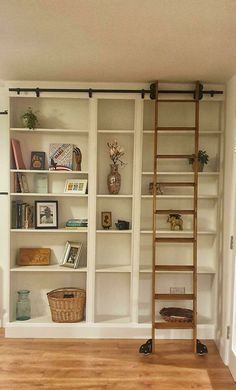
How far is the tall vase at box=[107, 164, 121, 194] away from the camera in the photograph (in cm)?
437

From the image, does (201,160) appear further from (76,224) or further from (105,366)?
(105,366)

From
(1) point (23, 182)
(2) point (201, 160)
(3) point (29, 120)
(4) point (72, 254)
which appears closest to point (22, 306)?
(4) point (72, 254)

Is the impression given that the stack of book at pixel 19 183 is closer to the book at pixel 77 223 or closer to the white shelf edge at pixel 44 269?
the book at pixel 77 223

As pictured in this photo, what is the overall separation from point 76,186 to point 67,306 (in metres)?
1.23

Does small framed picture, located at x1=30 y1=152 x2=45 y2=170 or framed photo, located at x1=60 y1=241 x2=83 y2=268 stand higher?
small framed picture, located at x1=30 y1=152 x2=45 y2=170

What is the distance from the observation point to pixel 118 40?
2.96 m

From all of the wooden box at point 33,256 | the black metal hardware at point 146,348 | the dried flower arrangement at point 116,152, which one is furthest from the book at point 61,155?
the black metal hardware at point 146,348

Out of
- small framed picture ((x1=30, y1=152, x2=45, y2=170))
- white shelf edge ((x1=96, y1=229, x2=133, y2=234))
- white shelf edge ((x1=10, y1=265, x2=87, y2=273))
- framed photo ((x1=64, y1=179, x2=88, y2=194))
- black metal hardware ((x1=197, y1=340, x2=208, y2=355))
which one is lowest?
black metal hardware ((x1=197, y1=340, x2=208, y2=355))

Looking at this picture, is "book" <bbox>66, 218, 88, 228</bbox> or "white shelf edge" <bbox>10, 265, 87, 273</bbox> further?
"book" <bbox>66, 218, 88, 228</bbox>

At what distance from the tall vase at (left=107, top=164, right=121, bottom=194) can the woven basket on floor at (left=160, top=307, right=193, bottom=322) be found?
133 centimetres

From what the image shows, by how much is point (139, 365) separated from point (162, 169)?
1939mm

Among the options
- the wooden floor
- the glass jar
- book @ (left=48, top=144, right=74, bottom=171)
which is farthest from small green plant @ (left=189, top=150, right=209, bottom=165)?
the glass jar

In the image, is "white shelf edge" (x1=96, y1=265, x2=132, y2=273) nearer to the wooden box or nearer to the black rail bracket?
the wooden box

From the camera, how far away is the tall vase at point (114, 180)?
4371mm
